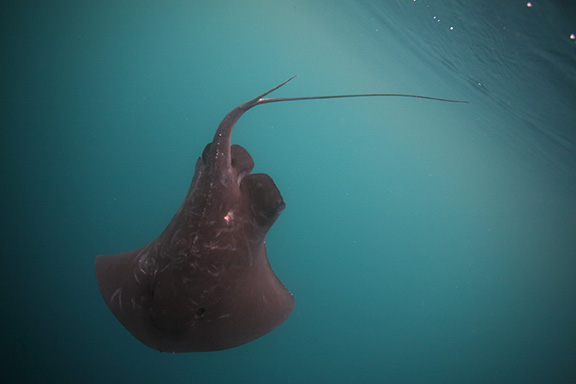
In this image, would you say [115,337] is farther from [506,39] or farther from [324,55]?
[324,55]

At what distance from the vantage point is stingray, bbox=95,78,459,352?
218 centimetres

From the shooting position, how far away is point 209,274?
87.4 inches

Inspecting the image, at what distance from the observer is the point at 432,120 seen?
17453 millimetres

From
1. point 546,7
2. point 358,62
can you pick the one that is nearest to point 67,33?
point 546,7

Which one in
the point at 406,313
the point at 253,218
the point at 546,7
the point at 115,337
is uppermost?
the point at 546,7

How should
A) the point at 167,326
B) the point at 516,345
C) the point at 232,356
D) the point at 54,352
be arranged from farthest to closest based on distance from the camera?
the point at 516,345
the point at 232,356
the point at 54,352
the point at 167,326

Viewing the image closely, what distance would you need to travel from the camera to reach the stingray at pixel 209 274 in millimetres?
2178

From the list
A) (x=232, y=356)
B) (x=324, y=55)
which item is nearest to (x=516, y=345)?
(x=232, y=356)

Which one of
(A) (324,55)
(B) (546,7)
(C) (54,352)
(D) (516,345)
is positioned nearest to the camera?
(B) (546,7)

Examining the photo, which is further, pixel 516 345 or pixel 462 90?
pixel 516 345

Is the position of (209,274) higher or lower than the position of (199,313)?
higher

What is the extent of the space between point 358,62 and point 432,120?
256 inches

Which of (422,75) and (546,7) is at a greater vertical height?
(422,75)

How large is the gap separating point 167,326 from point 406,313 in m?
11.6
